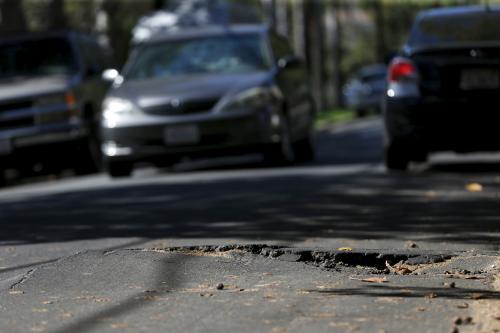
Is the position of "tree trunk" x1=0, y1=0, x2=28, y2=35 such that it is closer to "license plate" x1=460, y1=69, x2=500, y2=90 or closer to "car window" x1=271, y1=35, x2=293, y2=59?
"car window" x1=271, y1=35, x2=293, y2=59

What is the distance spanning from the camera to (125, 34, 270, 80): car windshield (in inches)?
583

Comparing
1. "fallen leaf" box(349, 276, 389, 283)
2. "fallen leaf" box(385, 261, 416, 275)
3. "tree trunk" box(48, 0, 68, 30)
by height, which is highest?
"fallen leaf" box(349, 276, 389, 283)

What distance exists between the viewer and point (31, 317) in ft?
18.3

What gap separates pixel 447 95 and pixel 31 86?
6.26 meters

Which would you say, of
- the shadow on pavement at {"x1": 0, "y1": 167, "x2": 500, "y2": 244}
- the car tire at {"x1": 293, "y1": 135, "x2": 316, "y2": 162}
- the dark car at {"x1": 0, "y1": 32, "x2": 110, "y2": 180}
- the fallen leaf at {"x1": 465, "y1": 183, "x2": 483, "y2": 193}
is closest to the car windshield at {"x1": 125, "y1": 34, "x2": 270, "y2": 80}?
the car tire at {"x1": 293, "y1": 135, "x2": 316, "y2": 162}

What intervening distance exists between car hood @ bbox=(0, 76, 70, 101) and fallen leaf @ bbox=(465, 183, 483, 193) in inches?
254

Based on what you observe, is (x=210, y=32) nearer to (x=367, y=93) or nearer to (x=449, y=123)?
(x=449, y=123)

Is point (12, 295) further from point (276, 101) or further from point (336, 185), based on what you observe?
point (276, 101)

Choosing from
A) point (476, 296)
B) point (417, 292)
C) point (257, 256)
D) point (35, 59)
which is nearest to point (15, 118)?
point (35, 59)

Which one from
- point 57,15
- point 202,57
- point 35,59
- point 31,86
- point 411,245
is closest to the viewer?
point 411,245

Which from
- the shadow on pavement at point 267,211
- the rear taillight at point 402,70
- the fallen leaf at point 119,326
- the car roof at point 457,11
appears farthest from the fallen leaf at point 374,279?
the car roof at point 457,11

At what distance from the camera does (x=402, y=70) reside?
12641mm

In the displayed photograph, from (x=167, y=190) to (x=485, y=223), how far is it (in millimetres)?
3874

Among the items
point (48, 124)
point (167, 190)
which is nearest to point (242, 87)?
point (167, 190)
